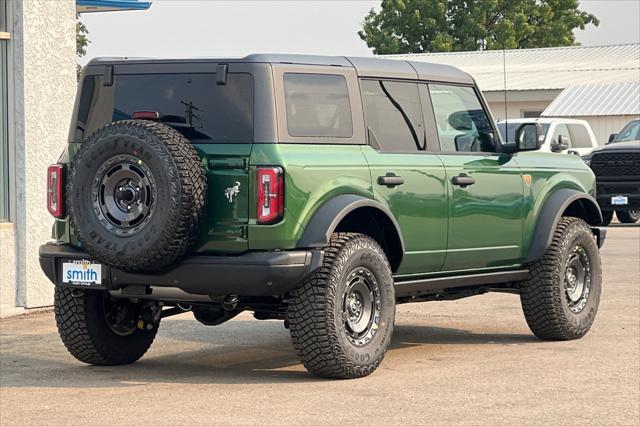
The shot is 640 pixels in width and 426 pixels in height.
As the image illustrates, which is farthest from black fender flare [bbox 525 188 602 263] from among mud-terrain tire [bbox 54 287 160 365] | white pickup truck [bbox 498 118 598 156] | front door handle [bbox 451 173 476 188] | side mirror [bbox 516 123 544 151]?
white pickup truck [bbox 498 118 598 156]

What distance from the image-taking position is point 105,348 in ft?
33.5

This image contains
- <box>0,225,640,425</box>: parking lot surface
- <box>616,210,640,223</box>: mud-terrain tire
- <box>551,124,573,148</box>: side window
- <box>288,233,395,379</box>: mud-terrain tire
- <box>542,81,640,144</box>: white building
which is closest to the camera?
<box>0,225,640,425</box>: parking lot surface

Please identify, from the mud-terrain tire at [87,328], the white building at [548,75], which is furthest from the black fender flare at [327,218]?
the white building at [548,75]

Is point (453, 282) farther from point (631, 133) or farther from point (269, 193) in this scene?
point (631, 133)

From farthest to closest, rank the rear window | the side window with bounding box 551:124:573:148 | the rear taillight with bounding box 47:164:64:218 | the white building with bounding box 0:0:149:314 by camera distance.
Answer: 1. the side window with bounding box 551:124:573:148
2. the white building with bounding box 0:0:149:314
3. the rear taillight with bounding box 47:164:64:218
4. the rear window

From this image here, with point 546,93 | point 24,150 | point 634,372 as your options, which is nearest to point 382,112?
point 634,372

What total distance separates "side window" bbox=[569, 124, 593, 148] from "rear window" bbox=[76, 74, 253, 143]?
21048mm

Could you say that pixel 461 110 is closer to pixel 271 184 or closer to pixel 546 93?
pixel 271 184

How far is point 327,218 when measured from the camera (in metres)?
9.41

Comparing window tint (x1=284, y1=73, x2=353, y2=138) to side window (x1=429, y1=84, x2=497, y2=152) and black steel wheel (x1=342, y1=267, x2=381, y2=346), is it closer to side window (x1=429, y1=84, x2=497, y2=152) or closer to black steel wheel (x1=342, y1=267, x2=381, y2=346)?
black steel wheel (x1=342, y1=267, x2=381, y2=346)

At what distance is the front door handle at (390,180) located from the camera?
998 centimetres

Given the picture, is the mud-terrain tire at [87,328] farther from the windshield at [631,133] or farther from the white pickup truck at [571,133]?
the windshield at [631,133]

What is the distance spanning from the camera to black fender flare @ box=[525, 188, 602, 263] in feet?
37.4

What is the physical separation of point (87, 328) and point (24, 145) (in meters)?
3.95
